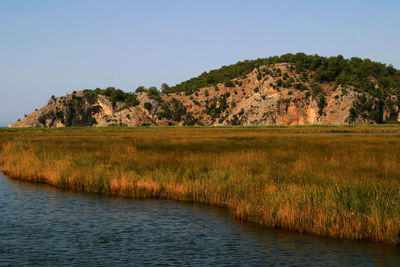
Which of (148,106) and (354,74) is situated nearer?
(354,74)

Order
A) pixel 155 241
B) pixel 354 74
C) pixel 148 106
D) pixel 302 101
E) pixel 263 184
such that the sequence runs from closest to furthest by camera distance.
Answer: pixel 155 241
pixel 263 184
pixel 302 101
pixel 354 74
pixel 148 106

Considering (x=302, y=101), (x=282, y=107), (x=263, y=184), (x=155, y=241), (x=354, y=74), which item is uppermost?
(x=354, y=74)

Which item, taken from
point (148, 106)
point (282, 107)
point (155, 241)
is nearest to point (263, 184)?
point (155, 241)

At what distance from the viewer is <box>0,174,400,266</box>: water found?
43.7 feet

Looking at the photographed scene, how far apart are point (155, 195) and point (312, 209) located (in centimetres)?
1000

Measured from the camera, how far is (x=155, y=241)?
50.1ft

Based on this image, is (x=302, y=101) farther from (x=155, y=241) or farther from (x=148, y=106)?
(x=155, y=241)

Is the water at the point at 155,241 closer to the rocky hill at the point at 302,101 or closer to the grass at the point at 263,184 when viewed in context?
the grass at the point at 263,184

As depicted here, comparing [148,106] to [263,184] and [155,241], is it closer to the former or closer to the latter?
[263,184]

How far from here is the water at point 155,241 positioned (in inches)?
524

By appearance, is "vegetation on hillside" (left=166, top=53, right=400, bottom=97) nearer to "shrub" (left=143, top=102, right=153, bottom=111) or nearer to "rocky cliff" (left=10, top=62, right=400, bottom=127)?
"rocky cliff" (left=10, top=62, right=400, bottom=127)

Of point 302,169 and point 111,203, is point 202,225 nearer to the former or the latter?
point 111,203

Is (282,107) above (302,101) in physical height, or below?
below

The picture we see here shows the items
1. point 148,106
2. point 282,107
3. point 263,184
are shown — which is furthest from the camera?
point 148,106
